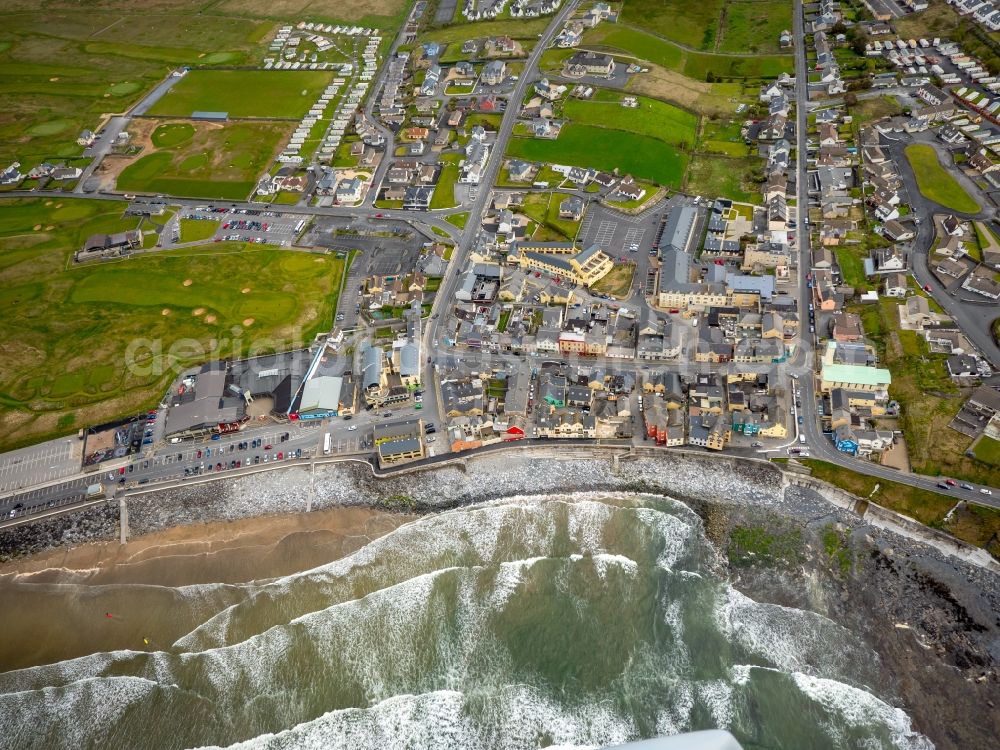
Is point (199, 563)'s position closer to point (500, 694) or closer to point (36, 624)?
point (36, 624)

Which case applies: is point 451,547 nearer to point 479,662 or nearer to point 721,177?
point 479,662

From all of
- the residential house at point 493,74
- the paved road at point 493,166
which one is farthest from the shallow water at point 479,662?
the residential house at point 493,74

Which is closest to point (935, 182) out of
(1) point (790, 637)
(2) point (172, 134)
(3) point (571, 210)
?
(3) point (571, 210)

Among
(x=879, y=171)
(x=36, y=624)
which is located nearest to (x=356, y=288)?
(x=36, y=624)

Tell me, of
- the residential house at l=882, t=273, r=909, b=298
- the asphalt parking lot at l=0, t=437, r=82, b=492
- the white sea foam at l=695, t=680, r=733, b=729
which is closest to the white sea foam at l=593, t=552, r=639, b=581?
the white sea foam at l=695, t=680, r=733, b=729

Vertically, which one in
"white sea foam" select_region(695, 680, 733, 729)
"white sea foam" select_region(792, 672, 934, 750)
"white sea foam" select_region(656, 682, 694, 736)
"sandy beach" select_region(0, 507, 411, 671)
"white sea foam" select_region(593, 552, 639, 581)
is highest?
"white sea foam" select_region(593, 552, 639, 581)

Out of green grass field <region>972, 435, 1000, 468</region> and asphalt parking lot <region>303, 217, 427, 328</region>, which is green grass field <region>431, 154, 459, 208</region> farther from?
green grass field <region>972, 435, 1000, 468</region>
